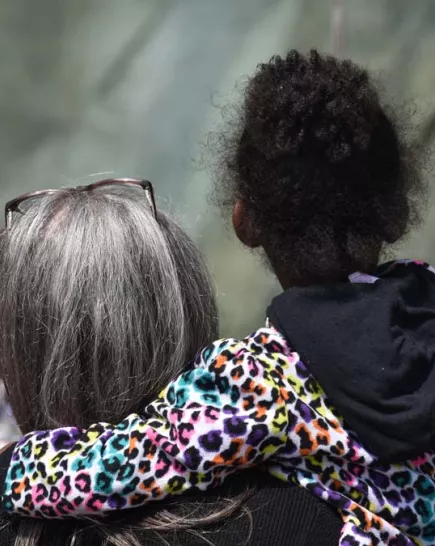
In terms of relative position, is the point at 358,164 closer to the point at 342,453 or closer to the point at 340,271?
the point at 340,271

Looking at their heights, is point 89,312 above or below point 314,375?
above

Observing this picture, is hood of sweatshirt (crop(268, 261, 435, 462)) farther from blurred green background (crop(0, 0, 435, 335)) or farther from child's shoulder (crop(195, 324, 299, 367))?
blurred green background (crop(0, 0, 435, 335))

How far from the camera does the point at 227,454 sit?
1.06m

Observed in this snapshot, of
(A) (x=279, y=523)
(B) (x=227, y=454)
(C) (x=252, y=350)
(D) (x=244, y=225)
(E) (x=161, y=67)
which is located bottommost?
(A) (x=279, y=523)

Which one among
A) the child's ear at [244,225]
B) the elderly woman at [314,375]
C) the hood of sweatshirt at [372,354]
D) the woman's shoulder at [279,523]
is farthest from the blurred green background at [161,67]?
the woman's shoulder at [279,523]

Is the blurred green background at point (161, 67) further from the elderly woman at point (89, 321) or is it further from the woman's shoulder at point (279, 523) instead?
the woman's shoulder at point (279, 523)

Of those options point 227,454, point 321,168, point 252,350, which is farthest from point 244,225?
point 227,454

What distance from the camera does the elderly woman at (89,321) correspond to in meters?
1.19

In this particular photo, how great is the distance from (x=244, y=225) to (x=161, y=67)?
6.92 feet

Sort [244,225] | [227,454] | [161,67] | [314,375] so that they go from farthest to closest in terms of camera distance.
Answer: [161,67], [244,225], [314,375], [227,454]

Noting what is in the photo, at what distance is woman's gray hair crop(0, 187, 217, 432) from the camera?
1.19 meters

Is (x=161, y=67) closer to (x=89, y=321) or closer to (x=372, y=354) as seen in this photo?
(x=89, y=321)

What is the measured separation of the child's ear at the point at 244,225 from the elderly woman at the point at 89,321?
0.62ft

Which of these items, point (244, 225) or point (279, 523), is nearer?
point (279, 523)
